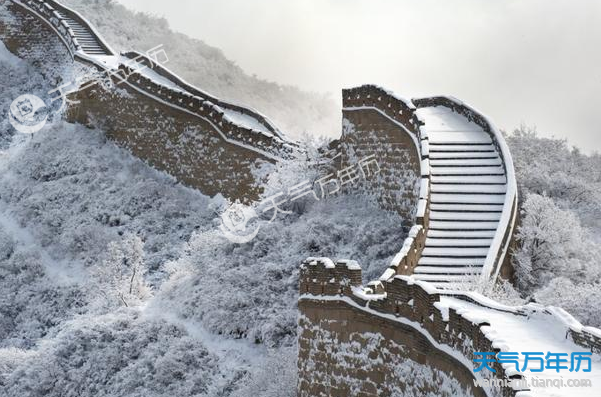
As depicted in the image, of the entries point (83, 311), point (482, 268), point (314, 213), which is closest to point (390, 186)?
point (314, 213)

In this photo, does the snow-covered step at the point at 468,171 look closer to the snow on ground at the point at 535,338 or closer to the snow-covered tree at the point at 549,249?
the snow-covered tree at the point at 549,249

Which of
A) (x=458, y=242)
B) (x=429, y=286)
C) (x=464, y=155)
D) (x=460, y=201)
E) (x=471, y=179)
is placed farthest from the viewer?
(x=464, y=155)

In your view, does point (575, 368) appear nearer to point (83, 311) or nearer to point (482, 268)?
point (482, 268)

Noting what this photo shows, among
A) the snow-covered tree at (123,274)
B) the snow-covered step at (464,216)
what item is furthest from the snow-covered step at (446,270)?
the snow-covered tree at (123,274)

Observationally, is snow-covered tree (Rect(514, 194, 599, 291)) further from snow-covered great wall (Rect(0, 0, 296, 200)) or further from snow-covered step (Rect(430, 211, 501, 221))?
snow-covered great wall (Rect(0, 0, 296, 200))

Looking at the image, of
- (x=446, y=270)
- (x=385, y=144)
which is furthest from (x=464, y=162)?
(x=446, y=270)

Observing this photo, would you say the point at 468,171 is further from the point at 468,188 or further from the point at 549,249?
the point at 549,249
